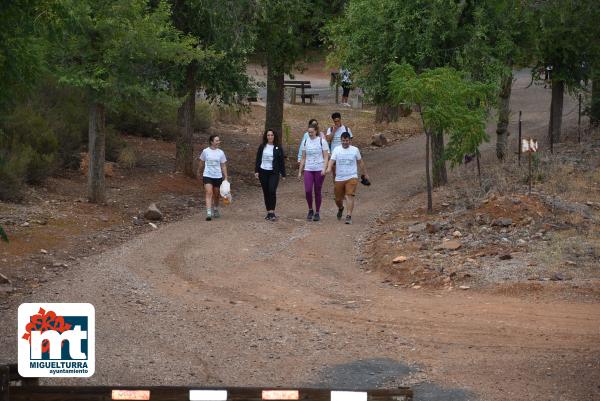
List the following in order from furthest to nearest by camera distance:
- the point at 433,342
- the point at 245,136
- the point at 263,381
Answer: the point at 245,136 < the point at 433,342 < the point at 263,381

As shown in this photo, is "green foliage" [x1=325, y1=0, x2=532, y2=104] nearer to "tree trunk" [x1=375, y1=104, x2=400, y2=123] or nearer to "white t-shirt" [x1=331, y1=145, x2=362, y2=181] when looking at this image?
"white t-shirt" [x1=331, y1=145, x2=362, y2=181]

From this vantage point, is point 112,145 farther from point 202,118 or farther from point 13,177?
point 202,118

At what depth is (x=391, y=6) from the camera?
872 inches

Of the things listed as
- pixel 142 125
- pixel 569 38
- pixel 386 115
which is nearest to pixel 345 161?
pixel 569 38

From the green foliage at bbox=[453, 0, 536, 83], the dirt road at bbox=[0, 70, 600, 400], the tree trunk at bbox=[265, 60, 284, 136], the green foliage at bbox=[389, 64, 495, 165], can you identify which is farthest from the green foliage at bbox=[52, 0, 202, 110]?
the tree trunk at bbox=[265, 60, 284, 136]

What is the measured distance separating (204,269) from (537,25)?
11700mm

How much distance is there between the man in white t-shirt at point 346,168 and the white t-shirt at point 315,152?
0.26 meters

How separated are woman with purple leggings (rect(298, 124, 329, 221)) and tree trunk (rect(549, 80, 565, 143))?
1040 cm

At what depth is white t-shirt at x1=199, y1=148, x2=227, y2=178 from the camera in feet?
64.1

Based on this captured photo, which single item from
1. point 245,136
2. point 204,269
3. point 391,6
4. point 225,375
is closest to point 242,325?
point 225,375

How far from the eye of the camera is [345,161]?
19.2 metres

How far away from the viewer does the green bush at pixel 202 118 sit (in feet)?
106

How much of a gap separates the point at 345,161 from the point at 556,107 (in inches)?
486

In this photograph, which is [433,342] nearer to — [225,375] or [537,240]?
[225,375]
